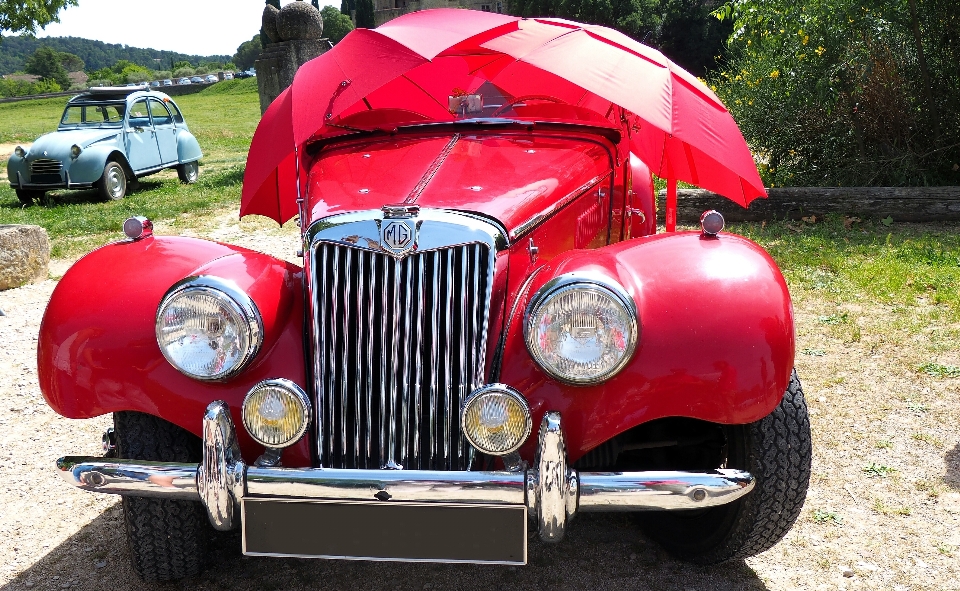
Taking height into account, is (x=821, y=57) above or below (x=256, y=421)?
above

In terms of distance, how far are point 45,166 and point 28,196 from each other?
2.16ft

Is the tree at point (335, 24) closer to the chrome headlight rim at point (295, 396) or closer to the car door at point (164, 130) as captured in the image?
the car door at point (164, 130)

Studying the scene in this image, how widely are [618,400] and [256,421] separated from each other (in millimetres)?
1034

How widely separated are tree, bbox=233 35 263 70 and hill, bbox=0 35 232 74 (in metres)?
41.0

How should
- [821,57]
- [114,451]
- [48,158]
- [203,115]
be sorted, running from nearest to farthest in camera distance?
[114,451], [821,57], [48,158], [203,115]

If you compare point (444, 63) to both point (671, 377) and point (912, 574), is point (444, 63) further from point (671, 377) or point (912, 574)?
point (912, 574)

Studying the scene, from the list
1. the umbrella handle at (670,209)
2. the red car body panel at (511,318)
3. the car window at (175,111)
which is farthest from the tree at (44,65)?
the red car body panel at (511,318)

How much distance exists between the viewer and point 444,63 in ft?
12.9

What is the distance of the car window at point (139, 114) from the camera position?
41.8 feet

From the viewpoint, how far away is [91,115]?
12.7m

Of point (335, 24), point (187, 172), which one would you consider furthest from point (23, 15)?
point (335, 24)

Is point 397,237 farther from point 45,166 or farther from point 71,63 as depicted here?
point 71,63

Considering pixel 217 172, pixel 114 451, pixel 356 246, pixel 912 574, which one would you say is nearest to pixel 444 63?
pixel 356 246

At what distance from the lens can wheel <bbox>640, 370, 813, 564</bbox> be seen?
2.47 m
